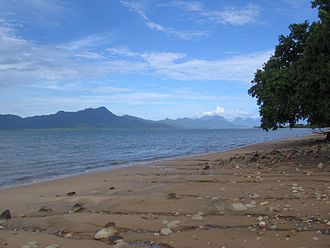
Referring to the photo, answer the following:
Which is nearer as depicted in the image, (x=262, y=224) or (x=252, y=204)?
(x=262, y=224)

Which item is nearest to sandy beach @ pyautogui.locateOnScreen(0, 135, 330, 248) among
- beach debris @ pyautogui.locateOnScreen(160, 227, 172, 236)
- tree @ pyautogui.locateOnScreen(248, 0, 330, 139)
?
beach debris @ pyautogui.locateOnScreen(160, 227, 172, 236)

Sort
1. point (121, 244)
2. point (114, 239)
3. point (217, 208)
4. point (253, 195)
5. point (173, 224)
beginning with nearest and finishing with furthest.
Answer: point (121, 244)
point (114, 239)
point (173, 224)
point (217, 208)
point (253, 195)

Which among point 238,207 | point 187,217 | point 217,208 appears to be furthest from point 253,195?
point 187,217

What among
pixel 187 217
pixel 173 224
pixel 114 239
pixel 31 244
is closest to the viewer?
pixel 114 239

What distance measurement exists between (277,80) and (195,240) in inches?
Answer: 524

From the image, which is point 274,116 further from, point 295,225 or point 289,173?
point 295,225

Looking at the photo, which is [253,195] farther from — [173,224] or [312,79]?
[312,79]

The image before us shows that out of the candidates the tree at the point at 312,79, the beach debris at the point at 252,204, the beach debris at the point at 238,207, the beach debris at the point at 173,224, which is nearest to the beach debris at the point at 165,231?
the beach debris at the point at 173,224

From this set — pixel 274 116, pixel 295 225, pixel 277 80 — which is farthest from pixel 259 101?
pixel 295 225

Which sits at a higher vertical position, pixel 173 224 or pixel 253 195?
pixel 253 195

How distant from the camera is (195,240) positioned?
707 centimetres

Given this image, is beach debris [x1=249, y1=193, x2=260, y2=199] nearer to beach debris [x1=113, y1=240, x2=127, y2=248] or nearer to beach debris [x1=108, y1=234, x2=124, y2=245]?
beach debris [x1=108, y1=234, x2=124, y2=245]

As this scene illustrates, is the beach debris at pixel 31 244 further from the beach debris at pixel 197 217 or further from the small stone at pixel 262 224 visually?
the small stone at pixel 262 224

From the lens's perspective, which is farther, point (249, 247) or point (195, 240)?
→ point (195, 240)
